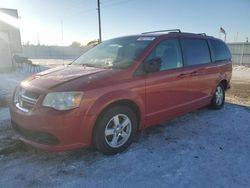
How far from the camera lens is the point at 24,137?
10.9 feet

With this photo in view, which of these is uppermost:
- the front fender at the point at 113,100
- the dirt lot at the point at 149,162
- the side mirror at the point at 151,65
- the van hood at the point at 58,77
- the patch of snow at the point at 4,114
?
the side mirror at the point at 151,65

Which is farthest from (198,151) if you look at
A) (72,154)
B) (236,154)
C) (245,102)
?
(245,102)

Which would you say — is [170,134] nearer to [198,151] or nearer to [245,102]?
[198,151]

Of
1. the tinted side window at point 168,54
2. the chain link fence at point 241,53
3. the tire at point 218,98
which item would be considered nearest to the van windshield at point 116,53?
the tinted side window at point 168,54

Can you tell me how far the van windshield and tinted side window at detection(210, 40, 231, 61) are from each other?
220cm

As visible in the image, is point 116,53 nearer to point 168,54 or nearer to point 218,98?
point 168,54

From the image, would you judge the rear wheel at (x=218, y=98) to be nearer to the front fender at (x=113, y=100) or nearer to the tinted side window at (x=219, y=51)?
the tinted side window at (x=219, y=51)

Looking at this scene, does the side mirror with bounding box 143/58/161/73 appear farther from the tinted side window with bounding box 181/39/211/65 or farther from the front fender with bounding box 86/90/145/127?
the tinted side window with bounding box 181/39/211/65

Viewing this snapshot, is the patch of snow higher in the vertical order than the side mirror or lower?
lower

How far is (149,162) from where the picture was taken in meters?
3.32

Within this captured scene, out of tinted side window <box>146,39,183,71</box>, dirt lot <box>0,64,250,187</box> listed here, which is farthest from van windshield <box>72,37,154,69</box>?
dirt lot <box>0,64,250,187</box>

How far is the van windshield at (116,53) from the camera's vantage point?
12.6 ft

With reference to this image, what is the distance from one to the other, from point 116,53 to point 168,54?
2.98ft

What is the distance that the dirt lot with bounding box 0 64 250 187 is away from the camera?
2873 millimetres
